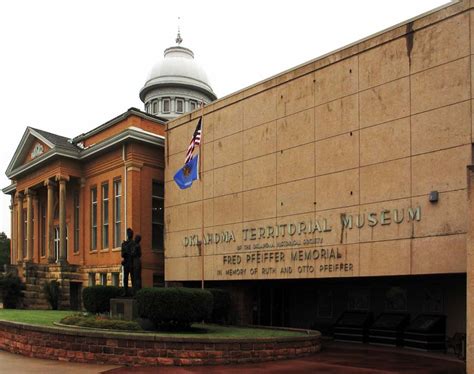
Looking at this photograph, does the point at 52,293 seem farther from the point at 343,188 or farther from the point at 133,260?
the point at 343,188

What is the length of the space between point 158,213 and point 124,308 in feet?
45.3

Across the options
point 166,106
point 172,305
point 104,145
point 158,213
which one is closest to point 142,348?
point 172,305

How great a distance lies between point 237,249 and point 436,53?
11.0 meters

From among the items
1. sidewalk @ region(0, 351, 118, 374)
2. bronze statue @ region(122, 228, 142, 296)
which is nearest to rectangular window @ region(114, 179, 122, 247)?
bronze statue @ region(122, 228, 142, 296)

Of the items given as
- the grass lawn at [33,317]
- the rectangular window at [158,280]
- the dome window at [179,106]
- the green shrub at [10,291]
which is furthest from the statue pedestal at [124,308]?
the dome window at [179,106]

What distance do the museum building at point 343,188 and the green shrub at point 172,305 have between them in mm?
5342

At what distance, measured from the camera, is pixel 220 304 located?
23188 millimetres

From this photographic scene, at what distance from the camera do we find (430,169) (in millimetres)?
17406

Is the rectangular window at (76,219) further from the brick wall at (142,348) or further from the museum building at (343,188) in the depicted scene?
the brick wall at (142,348)

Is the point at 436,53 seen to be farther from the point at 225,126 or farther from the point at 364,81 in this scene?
the point at 225,126

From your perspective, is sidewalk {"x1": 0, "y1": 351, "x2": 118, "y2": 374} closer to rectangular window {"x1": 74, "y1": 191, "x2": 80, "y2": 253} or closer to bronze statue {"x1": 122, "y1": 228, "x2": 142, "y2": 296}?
bronze statue {"x1": 122, "y1": 228, "x2": 142, "y2": 296}

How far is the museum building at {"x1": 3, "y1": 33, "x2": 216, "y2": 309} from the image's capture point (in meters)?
30.6

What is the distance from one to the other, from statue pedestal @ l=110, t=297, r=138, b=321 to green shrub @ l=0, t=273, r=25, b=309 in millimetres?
15152

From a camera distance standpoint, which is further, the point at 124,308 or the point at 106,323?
the point at 124,308
